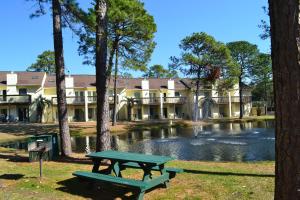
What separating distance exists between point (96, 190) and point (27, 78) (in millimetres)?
47033

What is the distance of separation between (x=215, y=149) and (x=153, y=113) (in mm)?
38720

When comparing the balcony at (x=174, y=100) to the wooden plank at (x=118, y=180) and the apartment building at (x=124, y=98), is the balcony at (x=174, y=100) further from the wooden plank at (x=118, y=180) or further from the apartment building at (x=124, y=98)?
the wooden plank at (x=118, y=180)

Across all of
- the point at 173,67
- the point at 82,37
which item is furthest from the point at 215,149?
the point at 173,67

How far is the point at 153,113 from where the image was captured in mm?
57750

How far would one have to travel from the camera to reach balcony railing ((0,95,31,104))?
4856cm

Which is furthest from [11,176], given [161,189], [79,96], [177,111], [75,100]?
[177,111]

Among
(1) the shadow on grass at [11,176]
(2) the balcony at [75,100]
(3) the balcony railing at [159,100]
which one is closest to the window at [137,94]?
(3) the balcony railing at [159,100]

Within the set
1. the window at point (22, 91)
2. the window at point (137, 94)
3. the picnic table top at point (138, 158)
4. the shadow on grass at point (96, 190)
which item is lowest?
the shadow on grass at point (96, 190)

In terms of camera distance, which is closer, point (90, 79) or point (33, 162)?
point (33, 162)

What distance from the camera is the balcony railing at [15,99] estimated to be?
48562 millimetres

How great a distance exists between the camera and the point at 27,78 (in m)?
51.9

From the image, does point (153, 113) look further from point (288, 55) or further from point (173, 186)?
point (288, 55)

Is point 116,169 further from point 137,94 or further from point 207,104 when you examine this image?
point 207,104

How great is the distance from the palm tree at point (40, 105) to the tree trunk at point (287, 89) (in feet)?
155
